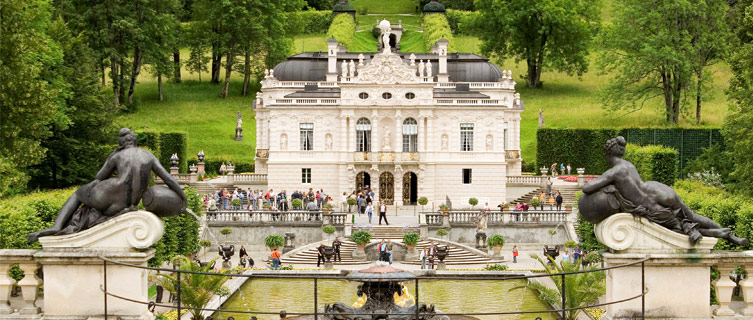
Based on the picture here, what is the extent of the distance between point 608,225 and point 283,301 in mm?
15568

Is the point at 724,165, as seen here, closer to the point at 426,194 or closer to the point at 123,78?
the point at 426,194

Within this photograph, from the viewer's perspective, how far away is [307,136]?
59875 millimetres

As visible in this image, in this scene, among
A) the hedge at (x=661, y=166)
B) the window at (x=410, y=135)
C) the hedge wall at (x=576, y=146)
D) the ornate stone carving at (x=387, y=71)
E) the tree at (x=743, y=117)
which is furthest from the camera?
the hedge wall at (x=576, y=146)

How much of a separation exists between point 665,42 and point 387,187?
67.4 ft

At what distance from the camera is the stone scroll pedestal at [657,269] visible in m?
13.4

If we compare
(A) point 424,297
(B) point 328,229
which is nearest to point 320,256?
(B) point 328,229

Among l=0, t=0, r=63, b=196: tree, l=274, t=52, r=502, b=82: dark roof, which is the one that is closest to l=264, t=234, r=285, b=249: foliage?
l=0, t=0, r=63, b=196: tree

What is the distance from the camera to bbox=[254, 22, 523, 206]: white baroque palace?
58.7 m

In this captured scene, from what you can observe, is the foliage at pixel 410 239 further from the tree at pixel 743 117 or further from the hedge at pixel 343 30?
the hedge at pixel 343 30

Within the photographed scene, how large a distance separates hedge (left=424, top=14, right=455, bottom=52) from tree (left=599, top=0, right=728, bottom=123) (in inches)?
875

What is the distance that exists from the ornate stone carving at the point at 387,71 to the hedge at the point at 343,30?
103 ft

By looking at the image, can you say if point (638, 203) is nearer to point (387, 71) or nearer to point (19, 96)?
point (19, 96)

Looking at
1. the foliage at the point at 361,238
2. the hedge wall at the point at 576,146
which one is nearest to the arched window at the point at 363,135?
the hedge wall at the point at 576,146

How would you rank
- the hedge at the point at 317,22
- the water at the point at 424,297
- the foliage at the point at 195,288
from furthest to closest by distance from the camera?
the hedge at the point at 317,22 → the water at the point at 424,297 → the foliage at the point at 195,288
